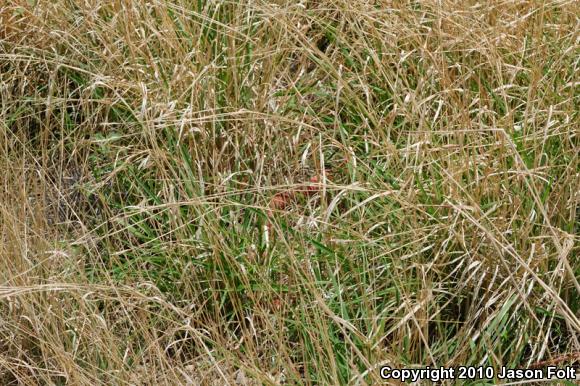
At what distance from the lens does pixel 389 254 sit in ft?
7.75

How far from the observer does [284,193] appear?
2.77m

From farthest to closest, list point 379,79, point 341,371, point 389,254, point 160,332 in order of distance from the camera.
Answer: point 379,79 < point 160,332 < point 389,254 < point 341,371

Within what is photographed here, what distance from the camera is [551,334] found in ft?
7.76

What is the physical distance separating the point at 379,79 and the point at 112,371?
1.21 m

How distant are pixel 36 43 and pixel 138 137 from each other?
2.03 ft

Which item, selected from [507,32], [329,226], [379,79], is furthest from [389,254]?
[507,32]

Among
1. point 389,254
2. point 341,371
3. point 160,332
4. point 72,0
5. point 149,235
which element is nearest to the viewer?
point 341,371

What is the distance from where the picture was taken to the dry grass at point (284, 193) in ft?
7.45

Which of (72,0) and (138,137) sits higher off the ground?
(72,0)

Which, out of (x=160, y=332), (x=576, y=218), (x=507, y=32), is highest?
(x=507, y=32)

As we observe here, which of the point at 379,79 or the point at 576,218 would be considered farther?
the point at 379,79

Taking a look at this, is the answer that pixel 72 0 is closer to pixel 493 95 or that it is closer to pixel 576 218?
pixel 493 95

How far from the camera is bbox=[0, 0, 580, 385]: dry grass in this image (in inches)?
89.4

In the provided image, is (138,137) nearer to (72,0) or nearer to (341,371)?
(72,0)
